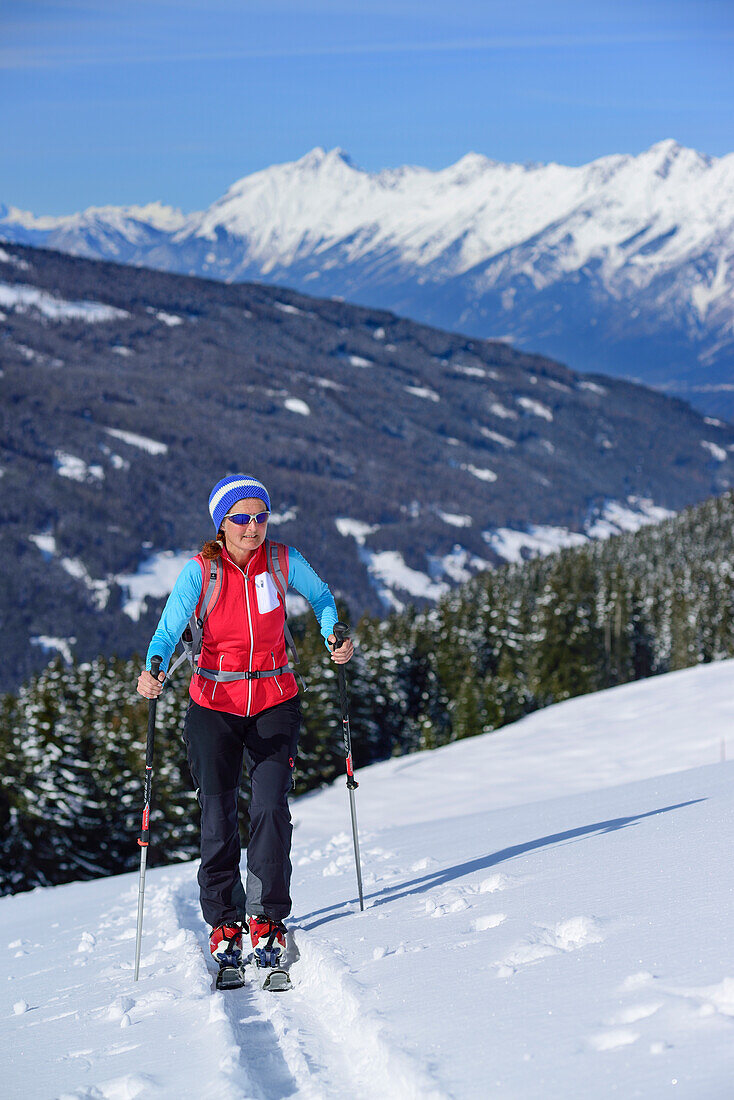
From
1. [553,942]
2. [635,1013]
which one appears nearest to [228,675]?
[553,942]

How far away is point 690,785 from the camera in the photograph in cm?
1106

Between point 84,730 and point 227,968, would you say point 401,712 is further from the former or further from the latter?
point 227,968

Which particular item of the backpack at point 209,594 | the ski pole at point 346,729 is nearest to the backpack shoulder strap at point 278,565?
the backpack at point 209,594

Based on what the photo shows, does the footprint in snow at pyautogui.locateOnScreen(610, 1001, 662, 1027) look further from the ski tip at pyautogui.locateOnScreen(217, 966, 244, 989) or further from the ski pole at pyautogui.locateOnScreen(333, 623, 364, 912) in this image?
the ski pole at pyautogui.locateOnScreen(333, 623, 364, 912)

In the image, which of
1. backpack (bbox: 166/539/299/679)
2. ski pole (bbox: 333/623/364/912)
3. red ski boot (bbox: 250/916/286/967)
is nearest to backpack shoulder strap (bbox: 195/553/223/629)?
backpack (bbox: 166/539/299/679)

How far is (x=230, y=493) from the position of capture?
6395mm

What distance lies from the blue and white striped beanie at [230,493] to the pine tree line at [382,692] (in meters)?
22.1

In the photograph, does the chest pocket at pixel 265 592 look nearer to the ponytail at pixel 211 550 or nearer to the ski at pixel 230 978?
the ponytail at pixel 211 550

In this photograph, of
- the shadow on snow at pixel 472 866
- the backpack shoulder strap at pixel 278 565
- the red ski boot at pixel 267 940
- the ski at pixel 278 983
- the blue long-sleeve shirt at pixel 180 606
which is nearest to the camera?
the ski at pixel 278 983

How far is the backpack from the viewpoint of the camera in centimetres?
621

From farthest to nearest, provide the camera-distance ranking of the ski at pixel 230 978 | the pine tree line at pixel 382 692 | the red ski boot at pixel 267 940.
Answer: the pine tree line at pixel 382 692
the red ski boot at pixel 267 940
the ski at pixel 230 978

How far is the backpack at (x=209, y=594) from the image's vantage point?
6.21 metres

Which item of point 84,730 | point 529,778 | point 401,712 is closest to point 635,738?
point 529,778

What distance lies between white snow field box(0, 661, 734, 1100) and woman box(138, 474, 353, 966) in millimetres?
429
